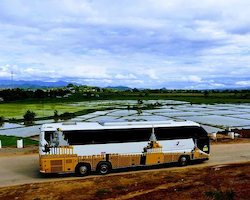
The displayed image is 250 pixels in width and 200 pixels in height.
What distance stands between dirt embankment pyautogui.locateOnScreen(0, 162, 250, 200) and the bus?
3.58ft

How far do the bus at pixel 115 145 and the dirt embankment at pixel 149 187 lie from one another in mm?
1090

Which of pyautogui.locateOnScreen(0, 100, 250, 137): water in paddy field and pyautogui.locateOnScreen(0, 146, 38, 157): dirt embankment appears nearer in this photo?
pyautogui.locateOnScreen(0, 146, 38, 157): dirt embankment

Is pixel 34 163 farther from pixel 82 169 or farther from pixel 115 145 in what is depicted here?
pixel 115 145

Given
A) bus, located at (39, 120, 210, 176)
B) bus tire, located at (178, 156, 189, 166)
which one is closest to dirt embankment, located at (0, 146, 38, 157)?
bus, located at (39, 120, 210, 176)

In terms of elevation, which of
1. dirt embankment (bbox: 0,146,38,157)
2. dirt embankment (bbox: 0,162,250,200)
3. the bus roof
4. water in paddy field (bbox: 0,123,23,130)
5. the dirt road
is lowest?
the dirt road

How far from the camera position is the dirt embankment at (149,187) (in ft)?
37.5

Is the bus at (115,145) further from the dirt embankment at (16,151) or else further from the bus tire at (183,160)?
the dirt embankment at (16,151)

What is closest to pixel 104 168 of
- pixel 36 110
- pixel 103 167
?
pixel 103 167

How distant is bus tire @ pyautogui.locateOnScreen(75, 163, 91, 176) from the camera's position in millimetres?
15230

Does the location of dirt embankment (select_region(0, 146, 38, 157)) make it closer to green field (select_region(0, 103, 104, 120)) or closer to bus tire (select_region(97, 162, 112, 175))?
bus tire (select_region(97, 162, 112, 175))

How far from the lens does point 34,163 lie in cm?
1855

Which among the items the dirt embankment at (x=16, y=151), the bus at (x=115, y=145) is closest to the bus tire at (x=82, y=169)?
the bus at (x=115, y=145)

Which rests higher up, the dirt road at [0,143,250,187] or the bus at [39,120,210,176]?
the bus at [39,120,210,176]

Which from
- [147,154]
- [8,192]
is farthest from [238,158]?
[8,192]
